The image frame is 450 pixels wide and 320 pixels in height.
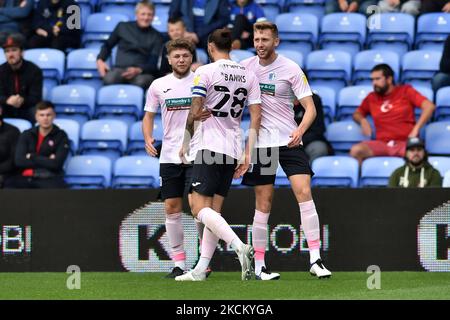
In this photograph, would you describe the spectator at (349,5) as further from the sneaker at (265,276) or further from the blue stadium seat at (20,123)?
the sneaker at (265,276)

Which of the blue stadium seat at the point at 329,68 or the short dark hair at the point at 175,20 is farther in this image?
the blue stadium seat at the point at 329,68

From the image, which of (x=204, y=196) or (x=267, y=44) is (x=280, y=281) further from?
(x=267, y=44)

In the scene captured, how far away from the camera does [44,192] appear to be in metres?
12.4

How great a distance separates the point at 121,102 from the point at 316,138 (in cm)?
277

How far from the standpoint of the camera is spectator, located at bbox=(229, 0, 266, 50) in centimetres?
1579

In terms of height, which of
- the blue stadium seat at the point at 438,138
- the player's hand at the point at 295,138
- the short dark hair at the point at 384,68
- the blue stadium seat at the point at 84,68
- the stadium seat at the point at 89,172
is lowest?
the stadium seat at the point at 89,172

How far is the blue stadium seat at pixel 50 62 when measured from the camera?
1625cm

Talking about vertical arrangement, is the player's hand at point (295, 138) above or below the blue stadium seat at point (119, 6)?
below

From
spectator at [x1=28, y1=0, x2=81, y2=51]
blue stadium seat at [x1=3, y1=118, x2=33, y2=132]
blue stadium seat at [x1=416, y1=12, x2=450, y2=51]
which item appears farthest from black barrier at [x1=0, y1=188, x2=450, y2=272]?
spectator at [x1=28, y1=0, x2=81, y2=51]

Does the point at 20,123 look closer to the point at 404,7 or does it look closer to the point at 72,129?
the point at 72,129

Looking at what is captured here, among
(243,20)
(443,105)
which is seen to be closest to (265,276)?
(443,105)

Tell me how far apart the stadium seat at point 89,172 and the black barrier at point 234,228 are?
1.95 meters

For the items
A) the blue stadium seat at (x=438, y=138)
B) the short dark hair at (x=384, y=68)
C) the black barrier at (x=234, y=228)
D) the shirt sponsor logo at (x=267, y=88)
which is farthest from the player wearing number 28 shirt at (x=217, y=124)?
the blue stadium seat at (x=438, y=138)

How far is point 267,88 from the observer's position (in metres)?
10.5
